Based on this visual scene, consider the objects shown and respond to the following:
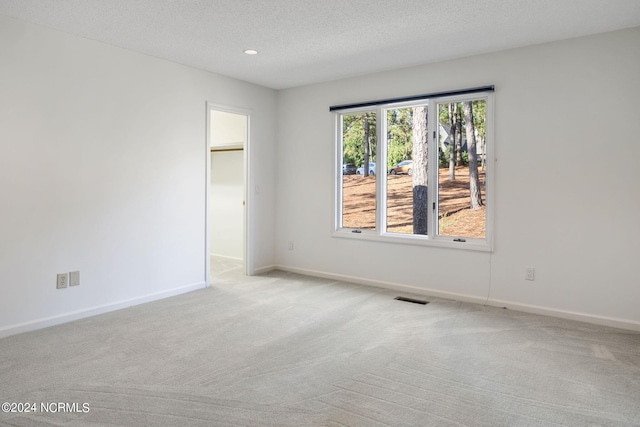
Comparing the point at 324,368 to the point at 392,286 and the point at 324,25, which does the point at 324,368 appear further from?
the point at 324,25

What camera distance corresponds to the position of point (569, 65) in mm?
3666

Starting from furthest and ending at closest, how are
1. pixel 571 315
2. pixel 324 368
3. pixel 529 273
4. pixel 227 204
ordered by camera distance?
pixel 227 204
pixel 529 273
pixel 571 315
pixel 324 368

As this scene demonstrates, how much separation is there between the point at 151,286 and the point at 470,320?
3.14 metres

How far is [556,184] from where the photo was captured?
12.3 feet

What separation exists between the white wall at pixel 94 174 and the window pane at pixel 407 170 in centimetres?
209

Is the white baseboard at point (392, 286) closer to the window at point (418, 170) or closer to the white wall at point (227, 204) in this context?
the window at point (418, 170)

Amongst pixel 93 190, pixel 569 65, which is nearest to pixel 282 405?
pixel 93 190

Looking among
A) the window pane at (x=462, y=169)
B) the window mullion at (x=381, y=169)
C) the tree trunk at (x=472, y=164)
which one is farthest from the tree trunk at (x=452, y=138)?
the window mullion at (x=381, y=169)

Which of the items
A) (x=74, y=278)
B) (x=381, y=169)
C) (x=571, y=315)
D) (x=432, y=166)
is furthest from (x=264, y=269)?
(x=571, y=315)

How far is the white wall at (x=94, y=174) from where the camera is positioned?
329cm

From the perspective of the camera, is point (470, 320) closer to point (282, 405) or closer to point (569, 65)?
point (282, 405)

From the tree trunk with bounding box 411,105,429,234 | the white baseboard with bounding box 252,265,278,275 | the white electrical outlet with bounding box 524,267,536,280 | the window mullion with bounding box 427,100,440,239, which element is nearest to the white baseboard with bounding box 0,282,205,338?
the white baseboard with bounding box 252,265,278,275

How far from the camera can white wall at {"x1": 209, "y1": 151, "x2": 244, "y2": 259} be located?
249 inches

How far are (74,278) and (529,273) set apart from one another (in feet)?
13.6
